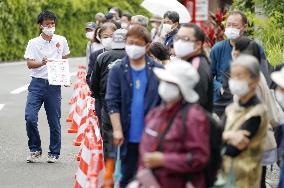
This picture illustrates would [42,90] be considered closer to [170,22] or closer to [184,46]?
[170,22]

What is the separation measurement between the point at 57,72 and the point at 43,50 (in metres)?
0.56

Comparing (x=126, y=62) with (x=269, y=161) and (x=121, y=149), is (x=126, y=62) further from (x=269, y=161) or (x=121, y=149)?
(x=269, y=161)

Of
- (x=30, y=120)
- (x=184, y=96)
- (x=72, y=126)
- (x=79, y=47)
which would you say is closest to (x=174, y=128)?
(x=184, y=96)

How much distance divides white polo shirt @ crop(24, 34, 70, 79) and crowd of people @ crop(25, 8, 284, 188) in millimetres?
1058

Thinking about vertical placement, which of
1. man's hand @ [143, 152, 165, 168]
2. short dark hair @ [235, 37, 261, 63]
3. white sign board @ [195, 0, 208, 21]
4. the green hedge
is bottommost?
the green hedge

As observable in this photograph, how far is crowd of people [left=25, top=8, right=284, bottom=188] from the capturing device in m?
6.99

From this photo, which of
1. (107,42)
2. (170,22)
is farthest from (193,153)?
(170,22)

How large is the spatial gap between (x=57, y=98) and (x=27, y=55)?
0.74 metres

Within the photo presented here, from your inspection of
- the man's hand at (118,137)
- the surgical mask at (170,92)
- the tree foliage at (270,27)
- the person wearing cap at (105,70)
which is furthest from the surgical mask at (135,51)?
the tree foliage at (270,27)

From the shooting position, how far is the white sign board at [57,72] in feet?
43.7

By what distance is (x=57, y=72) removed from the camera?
13258 mm

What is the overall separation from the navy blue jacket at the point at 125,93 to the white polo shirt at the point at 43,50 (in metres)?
4.79

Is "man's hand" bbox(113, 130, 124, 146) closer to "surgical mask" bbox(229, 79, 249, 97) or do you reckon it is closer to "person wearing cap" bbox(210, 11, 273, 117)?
"surgical mask" bbox(229, 79, 249, 97)

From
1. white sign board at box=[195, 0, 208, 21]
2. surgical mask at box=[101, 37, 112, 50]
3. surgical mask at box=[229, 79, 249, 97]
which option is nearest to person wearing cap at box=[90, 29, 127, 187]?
surgical mask at box=[101, 37, 112, 50]
